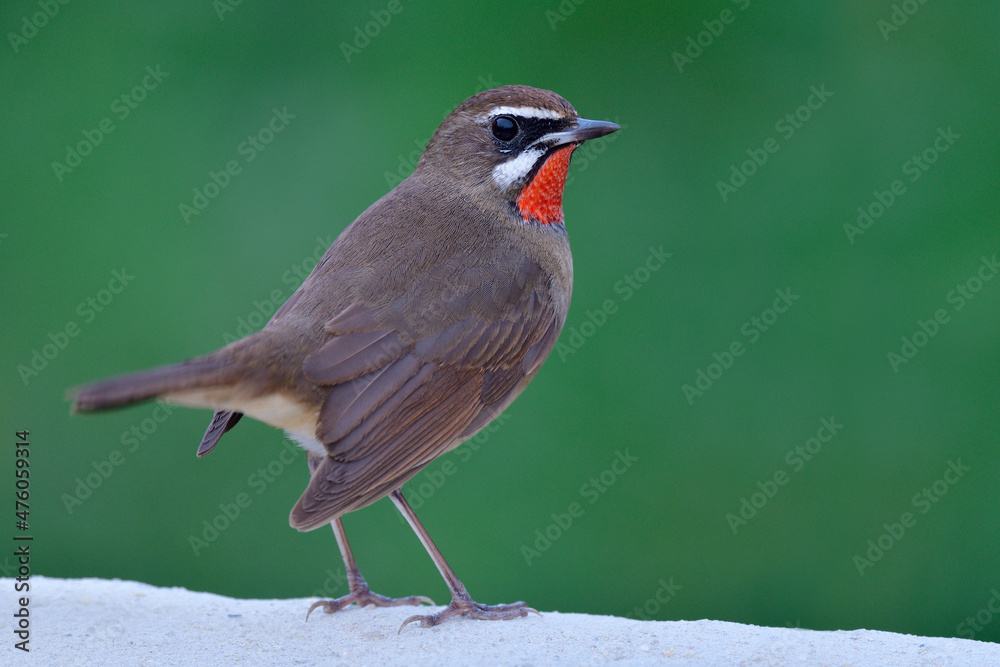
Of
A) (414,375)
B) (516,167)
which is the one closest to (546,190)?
(516,167)

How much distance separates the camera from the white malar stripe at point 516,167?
6.34 metres

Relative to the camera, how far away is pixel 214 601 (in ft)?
22.7

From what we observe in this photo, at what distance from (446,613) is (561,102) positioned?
9.57 feet

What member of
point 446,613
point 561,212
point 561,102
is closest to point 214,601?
point 446,613

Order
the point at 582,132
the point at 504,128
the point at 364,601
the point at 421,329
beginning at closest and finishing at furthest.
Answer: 1. the point at 421,329
2. the point at 582,132
3. the point at 504,128
4. the point at 364,601

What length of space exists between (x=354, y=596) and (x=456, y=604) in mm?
770

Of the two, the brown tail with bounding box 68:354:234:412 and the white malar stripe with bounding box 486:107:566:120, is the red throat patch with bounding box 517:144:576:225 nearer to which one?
the white malar stripe with bounding box 486:107:566:120

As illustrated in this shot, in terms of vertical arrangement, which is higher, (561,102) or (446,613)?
(561,102)

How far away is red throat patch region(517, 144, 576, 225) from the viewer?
20.9 feet

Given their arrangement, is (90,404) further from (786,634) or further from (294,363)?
(786,634)

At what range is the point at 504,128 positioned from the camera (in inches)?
252

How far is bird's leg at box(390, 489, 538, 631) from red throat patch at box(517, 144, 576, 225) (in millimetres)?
1810

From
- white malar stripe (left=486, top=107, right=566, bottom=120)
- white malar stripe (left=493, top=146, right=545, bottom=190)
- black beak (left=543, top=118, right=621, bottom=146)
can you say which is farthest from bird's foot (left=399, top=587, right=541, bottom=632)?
white malar stripe (left=486, top=107, right=566, bottom=120)

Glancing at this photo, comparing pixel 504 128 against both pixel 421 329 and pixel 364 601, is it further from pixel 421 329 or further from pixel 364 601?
pixel 364 601
